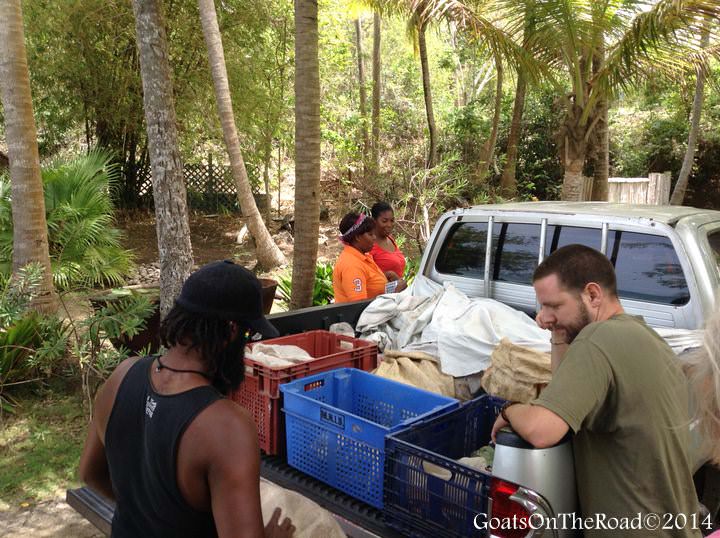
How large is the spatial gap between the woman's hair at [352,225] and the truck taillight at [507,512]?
3069 mm

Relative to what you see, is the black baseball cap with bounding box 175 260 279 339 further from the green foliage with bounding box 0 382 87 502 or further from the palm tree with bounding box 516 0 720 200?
the palm tree with bounding box 516 0 720 200

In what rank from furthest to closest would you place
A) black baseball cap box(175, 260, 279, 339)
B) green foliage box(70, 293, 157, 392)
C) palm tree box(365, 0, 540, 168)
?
palm tree box(365, 0, 540, 168) < green foliage box(70, 293, 157, 392) < black baseball cap box(175, 260, 279, 339)

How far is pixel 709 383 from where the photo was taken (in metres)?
1.88

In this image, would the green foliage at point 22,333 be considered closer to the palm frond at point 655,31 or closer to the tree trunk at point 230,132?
the tree trunk at point 230,132

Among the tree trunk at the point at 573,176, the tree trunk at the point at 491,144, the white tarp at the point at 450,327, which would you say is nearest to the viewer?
the white tarp at the point at 450,327

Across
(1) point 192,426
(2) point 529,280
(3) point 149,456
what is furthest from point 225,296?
(2) point 529,280

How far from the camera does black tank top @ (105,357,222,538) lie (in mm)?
1694

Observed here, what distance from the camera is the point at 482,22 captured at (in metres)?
8.39

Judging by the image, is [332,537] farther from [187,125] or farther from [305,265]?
[187,125]

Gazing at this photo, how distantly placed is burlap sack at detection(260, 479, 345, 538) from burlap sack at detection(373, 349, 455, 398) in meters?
1.10

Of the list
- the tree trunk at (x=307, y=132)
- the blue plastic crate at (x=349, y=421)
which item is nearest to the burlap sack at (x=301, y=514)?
the blue plastic crate at (x=349, y=421)

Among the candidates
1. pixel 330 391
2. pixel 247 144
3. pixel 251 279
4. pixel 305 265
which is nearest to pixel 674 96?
pixel 247 144

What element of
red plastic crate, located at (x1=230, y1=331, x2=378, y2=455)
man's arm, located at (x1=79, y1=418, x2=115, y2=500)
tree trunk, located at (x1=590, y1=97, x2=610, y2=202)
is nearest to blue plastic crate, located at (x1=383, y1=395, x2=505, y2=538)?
red plastic crate, located at (x1=230, y1=331, x2=378, y2=455)

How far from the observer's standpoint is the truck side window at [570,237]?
13.0 feet
